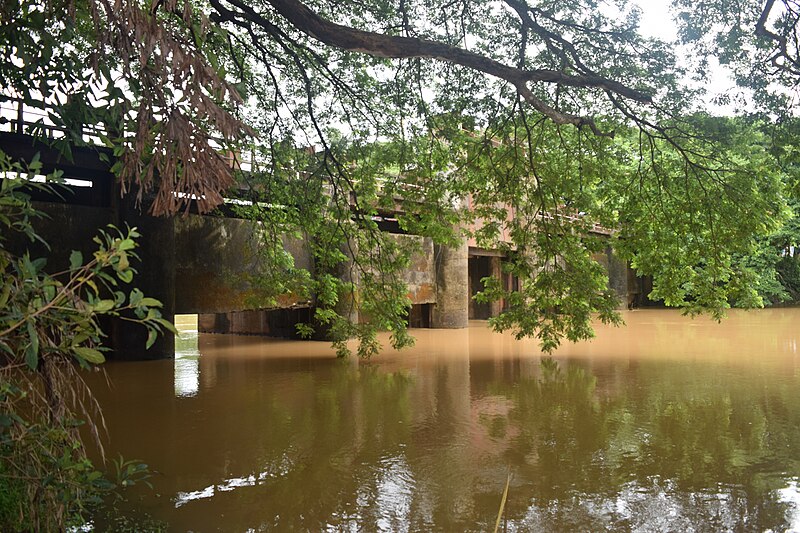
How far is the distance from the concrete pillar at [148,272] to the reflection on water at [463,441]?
1.81 feet

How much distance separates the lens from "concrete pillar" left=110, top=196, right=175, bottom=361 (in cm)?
1207

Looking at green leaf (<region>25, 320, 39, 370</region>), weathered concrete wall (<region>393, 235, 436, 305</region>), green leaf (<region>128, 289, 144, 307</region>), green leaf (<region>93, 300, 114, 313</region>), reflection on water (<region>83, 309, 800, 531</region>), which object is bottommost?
reflection on water (<region>83, 309, 800, 531</region>)

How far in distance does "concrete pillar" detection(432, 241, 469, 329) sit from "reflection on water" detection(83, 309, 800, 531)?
6.03 meters

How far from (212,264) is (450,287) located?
7447 mm

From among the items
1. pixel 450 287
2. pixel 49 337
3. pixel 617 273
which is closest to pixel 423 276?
pixel 450 287

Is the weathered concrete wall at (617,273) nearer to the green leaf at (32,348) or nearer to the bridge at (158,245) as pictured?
the bridge at (158,245)

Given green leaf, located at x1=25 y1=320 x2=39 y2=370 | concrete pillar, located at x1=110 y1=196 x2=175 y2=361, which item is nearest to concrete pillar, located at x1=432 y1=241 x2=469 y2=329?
concrete pillar, located at x1=110 y1=196 x2=175 y2=361

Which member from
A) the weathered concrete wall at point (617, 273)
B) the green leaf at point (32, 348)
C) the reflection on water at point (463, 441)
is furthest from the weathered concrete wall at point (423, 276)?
the green leaf at point (32, 348)

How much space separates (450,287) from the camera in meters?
18.8

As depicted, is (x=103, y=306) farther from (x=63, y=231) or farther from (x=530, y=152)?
(x=63, y=231)

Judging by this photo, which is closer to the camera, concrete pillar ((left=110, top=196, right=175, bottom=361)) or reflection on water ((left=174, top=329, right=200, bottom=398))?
reflection on water ((left=174, top=329, right=200, bottom=398))

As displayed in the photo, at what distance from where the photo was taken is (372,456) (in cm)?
624

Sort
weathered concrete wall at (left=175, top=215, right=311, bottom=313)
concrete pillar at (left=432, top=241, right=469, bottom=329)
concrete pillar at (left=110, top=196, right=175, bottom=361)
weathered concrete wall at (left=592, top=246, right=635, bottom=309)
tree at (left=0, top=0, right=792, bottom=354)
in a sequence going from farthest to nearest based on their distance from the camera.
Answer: weathered concrete wall at (left=592, top=246, right=635, bottom=309), concrete pillar at (left=432, top=241, right=469, bottom=329), weathered concrete wall at (left=175, top=215, right=311, bottom=313), concrete pillar at (left=110, top=196, right=175, bottom=361), tree at (left=0, top=0, right=792, bottom=354)

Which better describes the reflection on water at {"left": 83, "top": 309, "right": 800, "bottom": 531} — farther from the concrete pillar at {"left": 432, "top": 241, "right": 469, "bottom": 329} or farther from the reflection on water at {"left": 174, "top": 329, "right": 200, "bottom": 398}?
the concrete pillar at {"left": 432, "top": 241, "right": 469, "bottom": 329}
